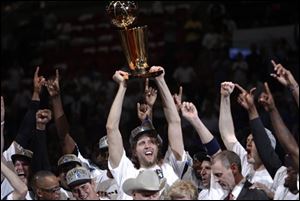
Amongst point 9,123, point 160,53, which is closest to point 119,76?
point 9,123

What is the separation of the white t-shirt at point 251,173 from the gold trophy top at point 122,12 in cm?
141

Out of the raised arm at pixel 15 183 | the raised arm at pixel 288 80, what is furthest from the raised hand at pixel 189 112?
the raised arm at pixel 15 183

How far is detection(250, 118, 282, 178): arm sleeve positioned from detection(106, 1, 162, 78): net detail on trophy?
3.24ft

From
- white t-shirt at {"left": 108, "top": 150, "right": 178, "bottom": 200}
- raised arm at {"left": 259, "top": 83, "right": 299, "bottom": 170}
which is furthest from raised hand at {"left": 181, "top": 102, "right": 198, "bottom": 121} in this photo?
raised arm at {"left": 259, "top": 83, "right": 299, "bottom": 170}

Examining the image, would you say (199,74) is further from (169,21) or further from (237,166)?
(237,166)

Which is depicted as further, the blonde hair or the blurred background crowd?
the blurred background crowd

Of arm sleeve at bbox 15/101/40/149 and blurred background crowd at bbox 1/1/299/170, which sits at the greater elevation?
arm sleeve at bbox 15/101/40/149

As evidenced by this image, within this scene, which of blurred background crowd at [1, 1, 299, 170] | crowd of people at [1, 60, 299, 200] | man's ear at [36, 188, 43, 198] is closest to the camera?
crowd of people at [1, 60, 299, 200]

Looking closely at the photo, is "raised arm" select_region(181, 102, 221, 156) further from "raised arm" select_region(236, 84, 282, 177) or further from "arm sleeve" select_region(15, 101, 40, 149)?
"arm sleeve" select_region(15, 101, 40, 149)

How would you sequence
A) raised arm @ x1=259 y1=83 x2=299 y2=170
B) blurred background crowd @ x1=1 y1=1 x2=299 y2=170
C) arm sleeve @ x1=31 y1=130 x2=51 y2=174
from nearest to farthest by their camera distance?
raised arm @ x1=259 y1=83 x2=299 y2=170 < arm sleeve @ x1=31 y1=130 x2=51 y2=174 < blurred background crowd @ x1=1 y1=1 x2=299 y2=170

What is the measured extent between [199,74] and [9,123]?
123 inches

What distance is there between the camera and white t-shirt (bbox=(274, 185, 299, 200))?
21.8 feet

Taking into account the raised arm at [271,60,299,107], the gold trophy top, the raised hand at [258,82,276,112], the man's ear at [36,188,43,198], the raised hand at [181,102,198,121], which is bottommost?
the man's ear at [36,188,43,198]

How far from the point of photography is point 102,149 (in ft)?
27.3
